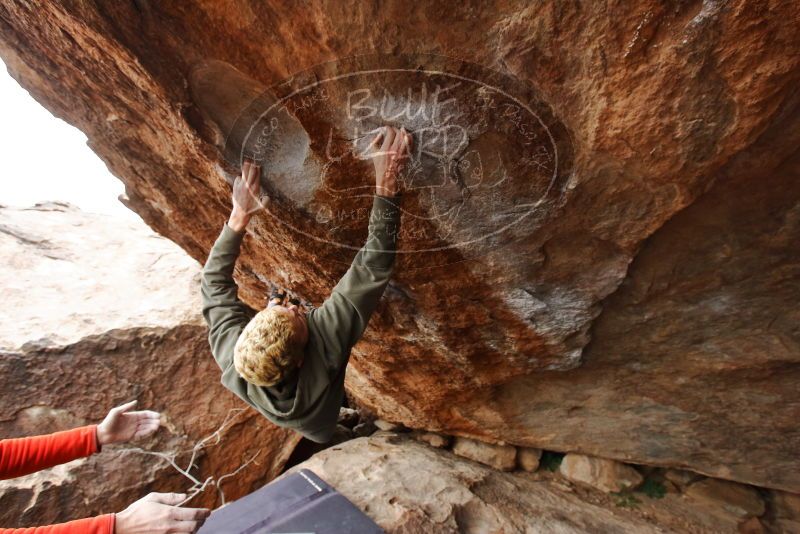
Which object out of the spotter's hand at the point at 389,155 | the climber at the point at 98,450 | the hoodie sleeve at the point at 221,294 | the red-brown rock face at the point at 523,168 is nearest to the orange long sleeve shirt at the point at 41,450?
the climber at the point at 98,450

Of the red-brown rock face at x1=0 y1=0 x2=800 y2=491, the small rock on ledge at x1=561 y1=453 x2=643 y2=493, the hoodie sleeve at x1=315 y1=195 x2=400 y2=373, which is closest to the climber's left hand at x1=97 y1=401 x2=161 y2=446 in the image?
the red-brown rock face at x1=0 y1=0 x2=800 y2=491

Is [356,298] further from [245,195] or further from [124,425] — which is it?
[124,425]

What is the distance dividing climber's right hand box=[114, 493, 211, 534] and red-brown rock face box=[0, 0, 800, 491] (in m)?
1.25

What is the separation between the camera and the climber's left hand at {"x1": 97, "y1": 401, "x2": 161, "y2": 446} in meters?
2.19

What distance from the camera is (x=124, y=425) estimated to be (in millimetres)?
2258

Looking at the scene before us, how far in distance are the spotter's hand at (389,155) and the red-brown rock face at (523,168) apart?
7 centimetres

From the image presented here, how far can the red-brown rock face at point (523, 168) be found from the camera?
1.24 m

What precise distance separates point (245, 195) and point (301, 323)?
680 mm

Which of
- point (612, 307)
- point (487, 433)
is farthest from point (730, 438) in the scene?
point (487, 433)

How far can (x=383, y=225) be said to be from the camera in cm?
169

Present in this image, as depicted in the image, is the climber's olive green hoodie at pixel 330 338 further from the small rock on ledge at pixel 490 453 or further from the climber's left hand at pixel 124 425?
the small rock on ledge at pixel 490 453

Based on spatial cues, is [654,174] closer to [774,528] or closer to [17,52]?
[17,52]

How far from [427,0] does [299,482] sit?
318cm

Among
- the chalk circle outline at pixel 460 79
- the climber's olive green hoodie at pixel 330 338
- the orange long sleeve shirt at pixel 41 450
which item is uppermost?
the chalk circle outline at pixel 460 79
